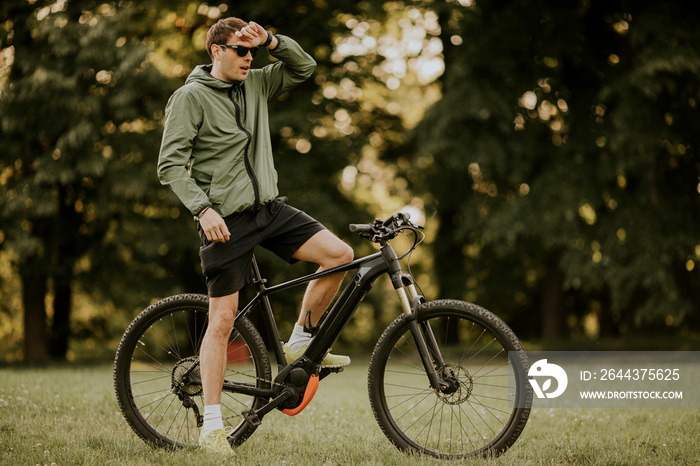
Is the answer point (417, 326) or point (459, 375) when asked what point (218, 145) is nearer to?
point (417, 326)

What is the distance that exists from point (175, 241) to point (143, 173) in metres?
1.56

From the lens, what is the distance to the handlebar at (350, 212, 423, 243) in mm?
3465

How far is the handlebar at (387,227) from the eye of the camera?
3465 mm

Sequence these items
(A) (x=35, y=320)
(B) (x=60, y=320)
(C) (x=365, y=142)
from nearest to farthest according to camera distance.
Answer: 1. (A) (x=35, y=320)
2. (C) (x=365, y=142)
3. (B) (x=60, y=320)

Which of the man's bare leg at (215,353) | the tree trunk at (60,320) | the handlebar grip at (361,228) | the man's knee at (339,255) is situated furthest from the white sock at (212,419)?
the tree trunk at (60,320)

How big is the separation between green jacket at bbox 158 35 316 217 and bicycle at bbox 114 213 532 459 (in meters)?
0.46

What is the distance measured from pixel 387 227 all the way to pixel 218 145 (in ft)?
3.20

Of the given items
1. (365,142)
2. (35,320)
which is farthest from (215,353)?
(35,320)

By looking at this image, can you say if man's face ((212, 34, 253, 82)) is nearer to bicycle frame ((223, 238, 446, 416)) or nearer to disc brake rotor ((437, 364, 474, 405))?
bicycle frame ((223, 238, 446, 416))

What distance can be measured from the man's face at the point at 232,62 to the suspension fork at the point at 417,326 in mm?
1186

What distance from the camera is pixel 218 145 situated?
352cm

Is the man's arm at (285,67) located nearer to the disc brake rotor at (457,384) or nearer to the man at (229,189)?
the man at (229,189)

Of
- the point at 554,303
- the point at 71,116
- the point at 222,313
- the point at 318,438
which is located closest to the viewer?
the point at 222,313

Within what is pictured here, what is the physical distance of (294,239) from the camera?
142 inches
